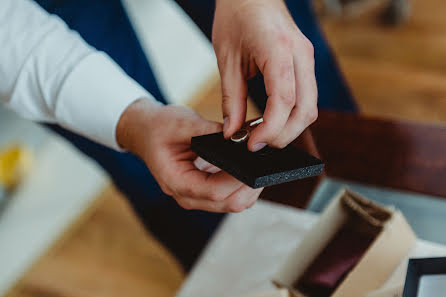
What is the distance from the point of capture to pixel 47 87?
60cm

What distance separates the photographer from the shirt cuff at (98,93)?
59 centimetres

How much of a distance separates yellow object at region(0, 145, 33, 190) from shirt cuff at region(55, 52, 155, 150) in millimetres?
789

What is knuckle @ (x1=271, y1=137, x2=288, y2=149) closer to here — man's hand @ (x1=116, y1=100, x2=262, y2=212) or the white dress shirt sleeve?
man's hand @ (x1=116, y1=100, x2=262, y2=212)

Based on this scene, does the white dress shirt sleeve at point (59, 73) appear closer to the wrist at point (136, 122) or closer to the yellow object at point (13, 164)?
the wrist at point (136, 122)

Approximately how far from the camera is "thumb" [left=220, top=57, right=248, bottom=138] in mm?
468

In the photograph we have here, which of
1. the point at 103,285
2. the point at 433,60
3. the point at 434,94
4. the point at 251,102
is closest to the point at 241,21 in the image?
the point at 251,102

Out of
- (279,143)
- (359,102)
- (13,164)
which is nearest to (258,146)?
(279,143)

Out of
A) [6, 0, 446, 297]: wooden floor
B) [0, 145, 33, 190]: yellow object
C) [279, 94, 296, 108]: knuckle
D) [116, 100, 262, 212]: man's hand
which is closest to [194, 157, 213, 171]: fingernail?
[116, 100, 262, 212]: man's hand

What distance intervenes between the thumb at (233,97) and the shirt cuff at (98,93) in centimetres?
14

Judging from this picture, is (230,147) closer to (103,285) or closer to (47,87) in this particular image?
(47,87)

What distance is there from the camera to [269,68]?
17.6 inches

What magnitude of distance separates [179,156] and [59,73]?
0.59 feet

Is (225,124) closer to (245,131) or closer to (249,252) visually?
(245,131)

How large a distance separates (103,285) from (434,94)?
1.10 m
